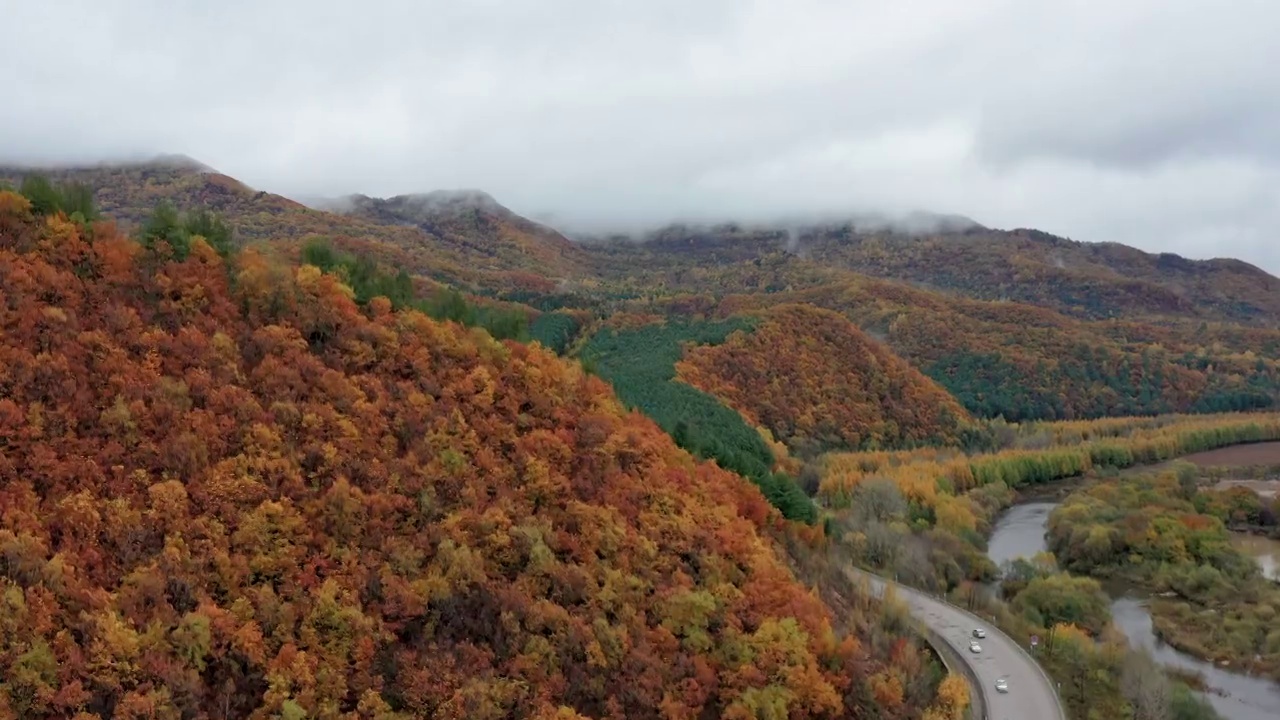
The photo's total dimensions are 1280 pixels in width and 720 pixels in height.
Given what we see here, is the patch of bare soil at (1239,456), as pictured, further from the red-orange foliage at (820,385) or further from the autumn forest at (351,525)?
the autumn forest at (351,525)

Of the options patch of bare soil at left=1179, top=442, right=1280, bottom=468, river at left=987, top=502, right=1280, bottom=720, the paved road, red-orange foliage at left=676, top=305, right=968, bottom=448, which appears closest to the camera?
the paved road

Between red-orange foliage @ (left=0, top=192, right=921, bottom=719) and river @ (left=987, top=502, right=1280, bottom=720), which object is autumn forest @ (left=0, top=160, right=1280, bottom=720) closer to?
red-orange foliage @ (left=0, top=192, right=921, bottom=719)

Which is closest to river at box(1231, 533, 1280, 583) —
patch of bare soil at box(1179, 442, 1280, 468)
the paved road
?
patch of bare soil at box(1179, 442, 1280, 468)

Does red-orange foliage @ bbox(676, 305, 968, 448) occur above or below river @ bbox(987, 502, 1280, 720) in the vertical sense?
above

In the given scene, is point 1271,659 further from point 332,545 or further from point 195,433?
point 195,433

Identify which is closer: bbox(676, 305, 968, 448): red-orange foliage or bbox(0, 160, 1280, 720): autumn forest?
bbox(0, 160, 1280, 720): autumn forest

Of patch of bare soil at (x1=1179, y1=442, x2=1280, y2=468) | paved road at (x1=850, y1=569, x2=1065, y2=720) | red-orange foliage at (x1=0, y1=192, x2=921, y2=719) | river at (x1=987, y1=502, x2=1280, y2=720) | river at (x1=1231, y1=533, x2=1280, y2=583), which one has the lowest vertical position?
river at (x1=987, y1=502, x2=1280, y2=720)

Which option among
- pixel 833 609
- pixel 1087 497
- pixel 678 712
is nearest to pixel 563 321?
pixel 1087 497

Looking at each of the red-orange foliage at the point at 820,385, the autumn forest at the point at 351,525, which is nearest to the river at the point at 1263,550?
the autumn forest at the point at 351,525

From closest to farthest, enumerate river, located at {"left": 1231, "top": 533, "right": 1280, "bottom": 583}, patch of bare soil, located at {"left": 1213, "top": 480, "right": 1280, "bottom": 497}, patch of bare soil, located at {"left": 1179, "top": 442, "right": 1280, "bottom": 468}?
river, located at {"left": 1231, "top": 533, "right": 1280, "bottom": 583} → patch of bare soil, located at {"left": 1213, "top": 480, "right": 1280, "bottom": 497} → patch of bare soil, located at {"left": 1179, "top": 442, "right": 1280, "bottom": 468}
